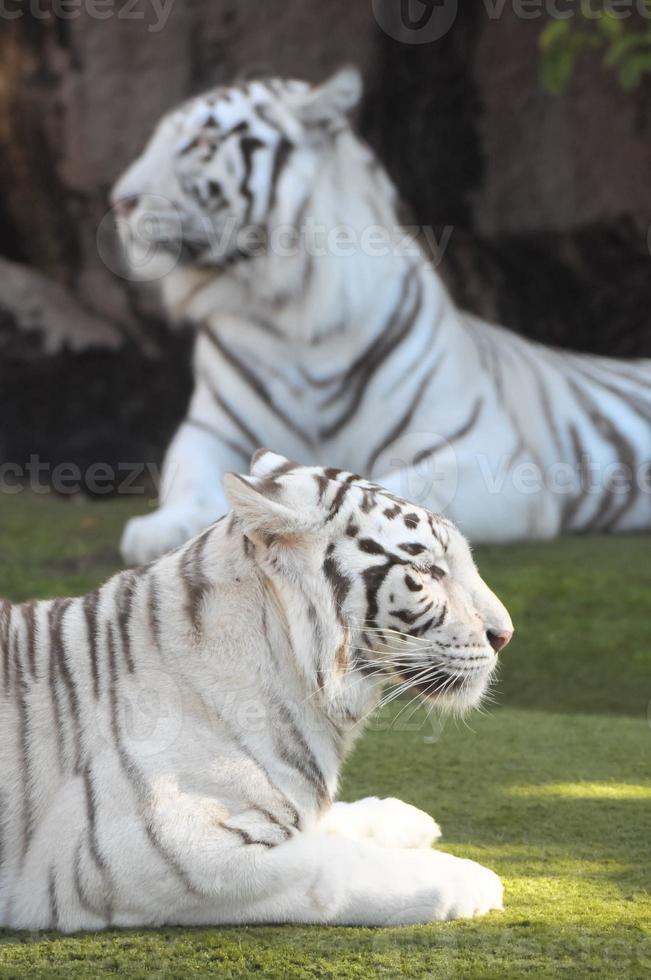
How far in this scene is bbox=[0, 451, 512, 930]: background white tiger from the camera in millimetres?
1904

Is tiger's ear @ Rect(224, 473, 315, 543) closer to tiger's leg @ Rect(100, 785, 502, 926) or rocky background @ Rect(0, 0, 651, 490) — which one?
tiger's leg @ Rect(100, 785, 502, 926)

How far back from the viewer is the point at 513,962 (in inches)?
70.6

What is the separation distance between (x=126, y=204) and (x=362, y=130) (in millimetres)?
2155

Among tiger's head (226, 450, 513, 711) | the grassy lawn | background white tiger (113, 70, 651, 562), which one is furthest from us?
background white tiger (113, 70, 651, 562)

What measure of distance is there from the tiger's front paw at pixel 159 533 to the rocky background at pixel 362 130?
2.30 metres

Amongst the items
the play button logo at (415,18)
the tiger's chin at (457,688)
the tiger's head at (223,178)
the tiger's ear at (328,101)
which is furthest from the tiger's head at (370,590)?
the play button logo at (415,18)

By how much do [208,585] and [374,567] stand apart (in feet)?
0.80

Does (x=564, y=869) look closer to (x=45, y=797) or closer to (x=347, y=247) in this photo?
(x=45, y=797)

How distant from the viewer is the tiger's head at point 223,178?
486 centimetres

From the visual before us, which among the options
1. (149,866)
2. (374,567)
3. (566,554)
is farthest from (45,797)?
(566,554)

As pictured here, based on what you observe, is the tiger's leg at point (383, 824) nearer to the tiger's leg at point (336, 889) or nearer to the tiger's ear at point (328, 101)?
the tiger's leg at point (336, 889)

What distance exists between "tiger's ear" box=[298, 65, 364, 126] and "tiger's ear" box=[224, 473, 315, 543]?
3128mm

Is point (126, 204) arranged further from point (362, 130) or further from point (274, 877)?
point (274, 877)

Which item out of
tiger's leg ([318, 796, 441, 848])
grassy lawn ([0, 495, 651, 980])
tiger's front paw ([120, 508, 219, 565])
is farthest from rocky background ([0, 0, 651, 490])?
tiger's leg ([318, 796, 441, 848])
